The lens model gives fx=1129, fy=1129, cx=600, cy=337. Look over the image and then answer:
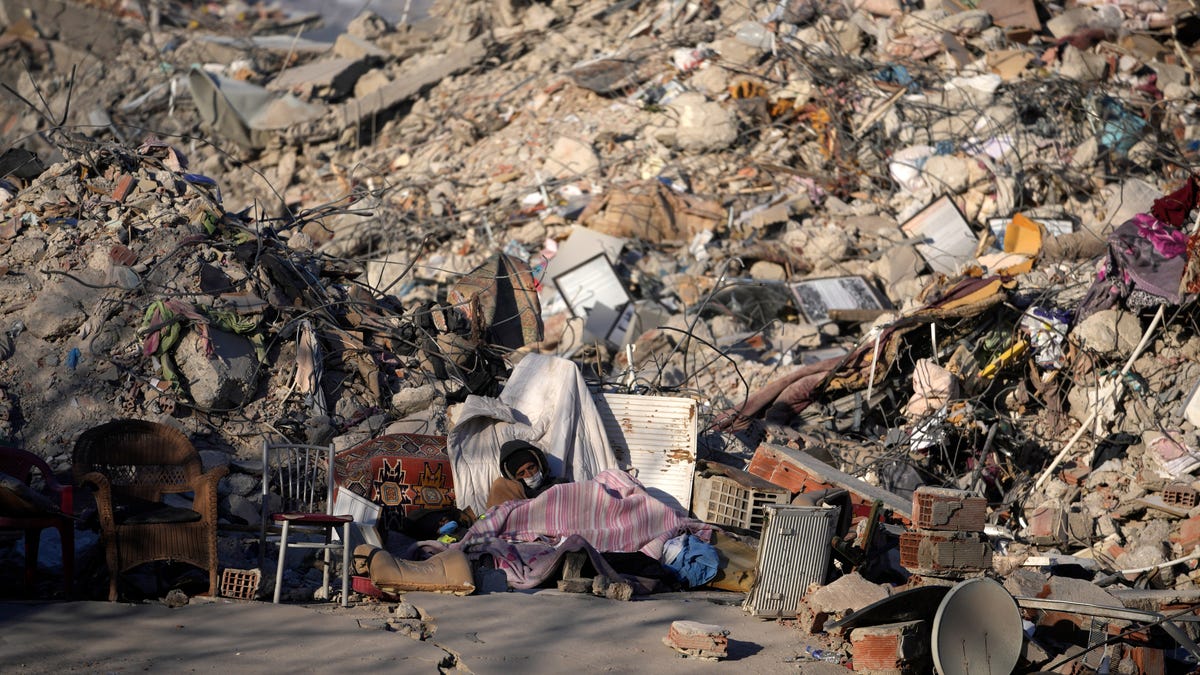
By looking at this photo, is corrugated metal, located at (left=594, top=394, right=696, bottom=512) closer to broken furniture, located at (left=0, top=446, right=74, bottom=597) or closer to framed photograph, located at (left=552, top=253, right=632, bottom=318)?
framed photograph, located at (left=552, top=253, right=632, bottom=318)

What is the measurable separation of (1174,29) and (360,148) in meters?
9.94

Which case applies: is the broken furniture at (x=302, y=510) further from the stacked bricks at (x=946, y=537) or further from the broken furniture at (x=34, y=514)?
the stacked bricks at (x=946, y=537)

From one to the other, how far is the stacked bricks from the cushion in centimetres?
397

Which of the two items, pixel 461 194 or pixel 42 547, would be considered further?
pixel 461 194

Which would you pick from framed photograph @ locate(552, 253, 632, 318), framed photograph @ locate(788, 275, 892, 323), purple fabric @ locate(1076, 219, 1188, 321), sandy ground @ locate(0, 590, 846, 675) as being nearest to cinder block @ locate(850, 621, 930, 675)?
sandy ground @ locate(0, 590, 846, 675)

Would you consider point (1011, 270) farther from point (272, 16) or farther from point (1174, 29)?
point (272, 16)

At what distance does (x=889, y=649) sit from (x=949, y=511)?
924 mm

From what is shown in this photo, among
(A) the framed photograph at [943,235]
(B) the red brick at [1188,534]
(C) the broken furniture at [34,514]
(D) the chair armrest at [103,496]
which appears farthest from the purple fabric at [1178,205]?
(C) the broken furniture at [34,514]

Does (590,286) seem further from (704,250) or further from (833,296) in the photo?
(833,296)

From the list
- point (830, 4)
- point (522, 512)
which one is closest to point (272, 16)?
point (830, 4)

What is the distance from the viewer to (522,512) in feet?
20.9

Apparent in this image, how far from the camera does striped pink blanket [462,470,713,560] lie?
20.7 feet

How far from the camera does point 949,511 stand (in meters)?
5.63

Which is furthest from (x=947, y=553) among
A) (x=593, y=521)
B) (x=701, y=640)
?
(x=593, y=521)
